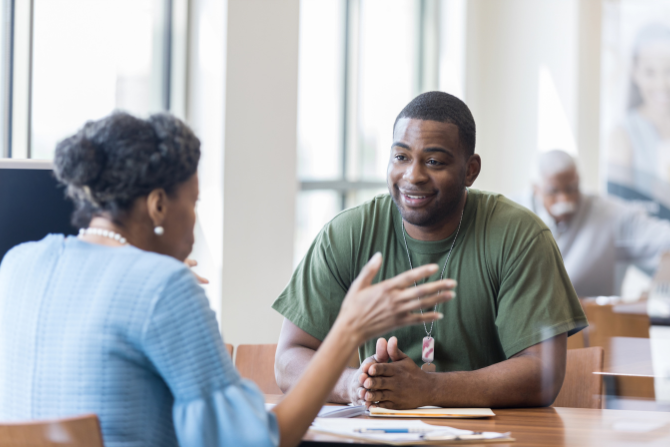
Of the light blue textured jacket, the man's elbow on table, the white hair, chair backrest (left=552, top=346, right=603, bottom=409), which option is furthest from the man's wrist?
the white hair

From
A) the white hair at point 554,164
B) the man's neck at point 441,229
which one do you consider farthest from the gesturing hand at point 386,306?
the white hair at point 554,164

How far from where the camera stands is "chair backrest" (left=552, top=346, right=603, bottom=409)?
2025mm

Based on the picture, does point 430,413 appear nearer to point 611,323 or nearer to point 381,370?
point 381,370

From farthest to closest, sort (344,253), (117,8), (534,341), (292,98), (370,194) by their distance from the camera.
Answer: (370,194), (292,98), (117,8), (344,253), (534,341)

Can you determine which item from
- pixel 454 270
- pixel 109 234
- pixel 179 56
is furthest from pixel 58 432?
pixel 179 56

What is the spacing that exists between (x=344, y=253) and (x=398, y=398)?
20.6 inches

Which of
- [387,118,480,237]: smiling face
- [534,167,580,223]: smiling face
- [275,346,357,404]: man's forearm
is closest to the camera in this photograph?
[275,346,357,404]: man's forearm

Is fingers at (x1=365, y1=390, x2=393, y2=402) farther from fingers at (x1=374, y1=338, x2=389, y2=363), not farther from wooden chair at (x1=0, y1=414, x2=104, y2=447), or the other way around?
wooden chair at (x1=0, y1=414, x2=104, y2=447)

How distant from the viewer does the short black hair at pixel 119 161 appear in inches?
48.7

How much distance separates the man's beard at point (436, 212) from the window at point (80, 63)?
1.18 meters

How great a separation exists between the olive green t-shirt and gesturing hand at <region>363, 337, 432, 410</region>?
0.75 ft

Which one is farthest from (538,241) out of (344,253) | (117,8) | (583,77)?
(583,77)

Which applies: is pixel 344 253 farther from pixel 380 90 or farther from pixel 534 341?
pixel 380 90

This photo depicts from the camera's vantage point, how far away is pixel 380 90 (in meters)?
5.31
